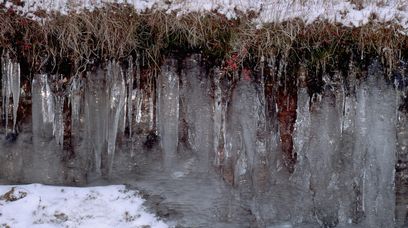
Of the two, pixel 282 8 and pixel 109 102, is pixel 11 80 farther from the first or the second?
pixel 282 8

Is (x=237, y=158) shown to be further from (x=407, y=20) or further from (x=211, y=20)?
(x=407, y=20)

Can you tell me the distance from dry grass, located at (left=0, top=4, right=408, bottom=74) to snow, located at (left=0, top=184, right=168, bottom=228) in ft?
3.26

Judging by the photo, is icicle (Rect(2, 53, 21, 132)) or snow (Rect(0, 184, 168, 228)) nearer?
snow (Rect(0, 184, 168, 228))

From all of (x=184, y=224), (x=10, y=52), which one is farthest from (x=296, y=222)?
(x=10, y=52)

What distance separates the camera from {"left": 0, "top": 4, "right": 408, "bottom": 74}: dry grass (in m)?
4.40

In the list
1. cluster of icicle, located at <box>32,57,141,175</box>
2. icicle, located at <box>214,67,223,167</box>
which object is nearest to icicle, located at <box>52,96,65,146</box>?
cluster of icicle, located at <box>32,57,141,175</box>

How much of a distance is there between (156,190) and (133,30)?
4.31 ft

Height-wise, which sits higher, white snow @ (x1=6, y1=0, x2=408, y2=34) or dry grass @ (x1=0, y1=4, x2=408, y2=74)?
white snow @ (x1=6, y1=0, x2=408, y2=34)

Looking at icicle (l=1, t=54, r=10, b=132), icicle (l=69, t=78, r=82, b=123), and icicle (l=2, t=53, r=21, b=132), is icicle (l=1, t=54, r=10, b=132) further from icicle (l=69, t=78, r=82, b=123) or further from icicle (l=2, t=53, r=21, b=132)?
icicle (l=69, t=78, r=82, b=123)

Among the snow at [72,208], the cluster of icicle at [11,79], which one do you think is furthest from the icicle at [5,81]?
the snow at [72,208]

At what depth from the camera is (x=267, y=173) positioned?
14.9 feet

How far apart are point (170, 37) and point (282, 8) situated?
0.93 m

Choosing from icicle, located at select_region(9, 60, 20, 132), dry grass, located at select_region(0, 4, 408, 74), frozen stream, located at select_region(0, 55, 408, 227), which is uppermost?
dry grass, located at select_region(0, 4, 408, 74)

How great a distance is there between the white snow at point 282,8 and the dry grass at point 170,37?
0.16 ft
